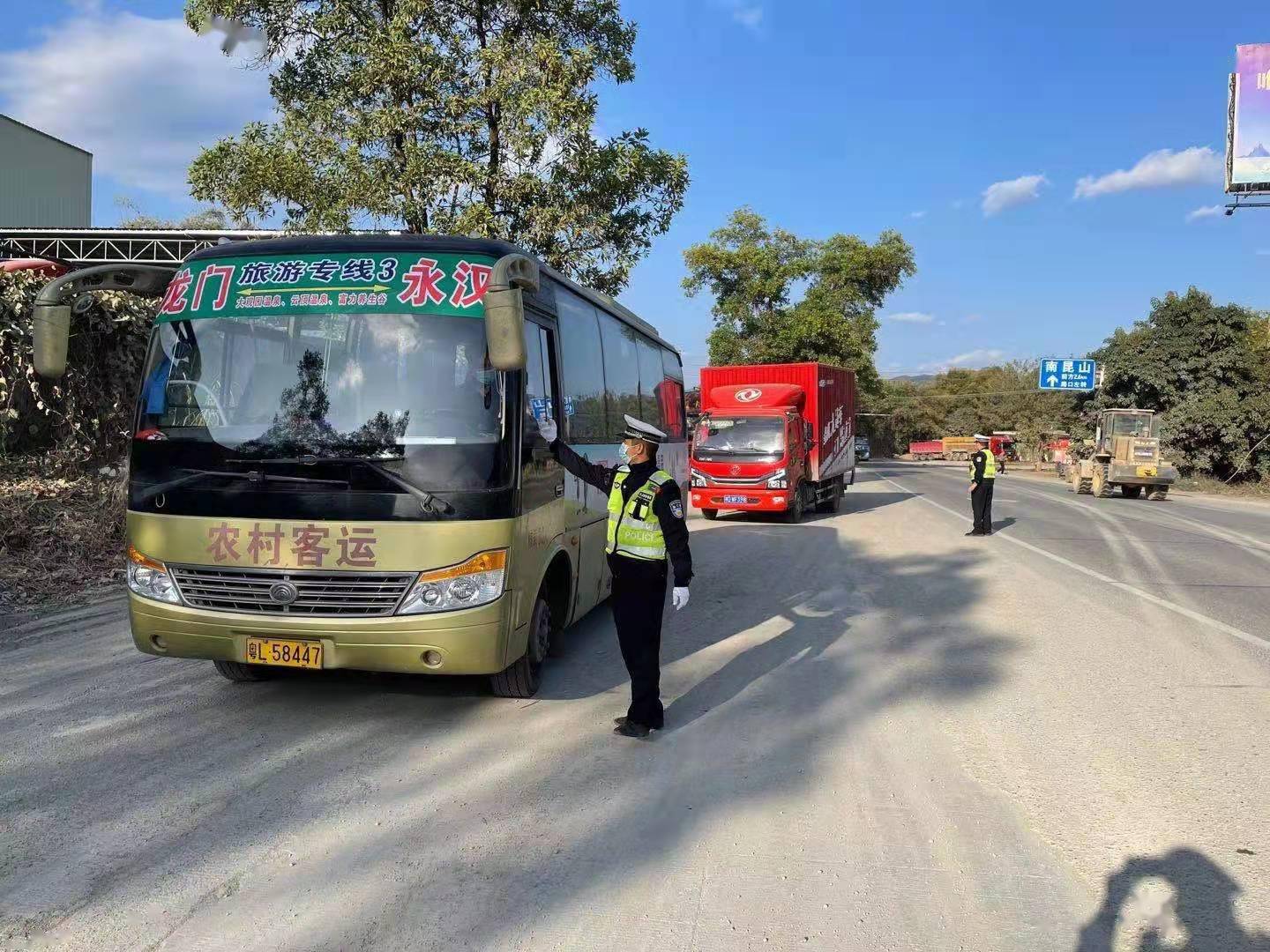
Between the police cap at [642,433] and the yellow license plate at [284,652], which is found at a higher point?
the police cap at [642,433]

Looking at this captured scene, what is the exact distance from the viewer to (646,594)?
16.2ft

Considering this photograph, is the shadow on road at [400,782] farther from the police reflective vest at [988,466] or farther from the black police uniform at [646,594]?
the police reflective vest at [988,466]

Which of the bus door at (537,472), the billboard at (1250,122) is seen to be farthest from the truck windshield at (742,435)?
the billboard at (1250,122)

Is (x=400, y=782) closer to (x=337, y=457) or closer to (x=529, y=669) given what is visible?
(x=529, y=669)

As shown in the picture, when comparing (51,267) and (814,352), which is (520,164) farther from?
(814,352)

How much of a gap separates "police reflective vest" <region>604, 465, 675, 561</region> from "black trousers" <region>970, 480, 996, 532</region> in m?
11.6

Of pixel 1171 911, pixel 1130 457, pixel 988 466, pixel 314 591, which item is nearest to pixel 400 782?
pixel 314 591

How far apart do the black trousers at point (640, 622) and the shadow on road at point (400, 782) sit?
238 millimetres

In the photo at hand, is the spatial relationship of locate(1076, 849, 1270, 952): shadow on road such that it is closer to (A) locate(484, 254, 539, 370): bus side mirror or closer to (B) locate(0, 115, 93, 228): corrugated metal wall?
(A) locate(484, 254, 539, 370): bus side mirror

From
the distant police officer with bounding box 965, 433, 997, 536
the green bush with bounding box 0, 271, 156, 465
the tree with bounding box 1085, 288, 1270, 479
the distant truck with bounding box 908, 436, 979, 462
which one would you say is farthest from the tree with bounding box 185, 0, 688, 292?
the distant truck with bounding box 908, 436, 979, 462

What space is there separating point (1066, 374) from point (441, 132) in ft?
Result: 116

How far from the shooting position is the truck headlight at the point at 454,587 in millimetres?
4598

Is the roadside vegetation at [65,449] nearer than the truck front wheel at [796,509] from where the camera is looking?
Yes

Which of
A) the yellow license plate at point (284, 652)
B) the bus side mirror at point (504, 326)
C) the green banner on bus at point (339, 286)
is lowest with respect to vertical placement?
the yellow license plate at point (284, 652)
